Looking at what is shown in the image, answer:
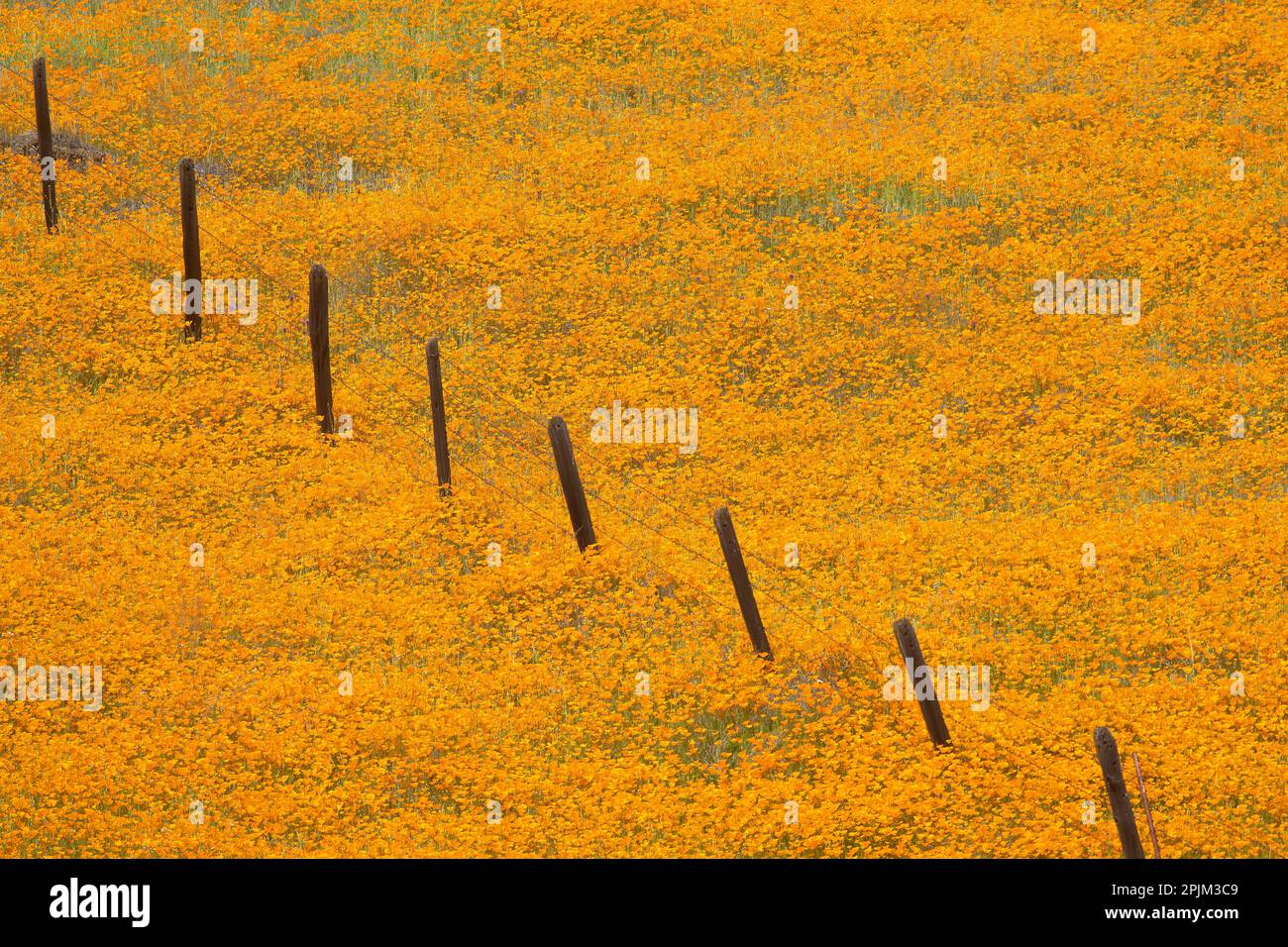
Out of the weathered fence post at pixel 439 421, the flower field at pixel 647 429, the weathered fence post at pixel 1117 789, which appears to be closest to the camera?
the weathered fence post at pixel 1117 789

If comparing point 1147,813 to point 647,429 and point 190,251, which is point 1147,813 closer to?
point 647,429

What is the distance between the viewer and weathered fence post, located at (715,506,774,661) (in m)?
17.2

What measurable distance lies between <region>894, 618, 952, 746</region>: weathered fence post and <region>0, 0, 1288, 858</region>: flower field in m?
0.28

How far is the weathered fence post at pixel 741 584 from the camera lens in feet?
56.5

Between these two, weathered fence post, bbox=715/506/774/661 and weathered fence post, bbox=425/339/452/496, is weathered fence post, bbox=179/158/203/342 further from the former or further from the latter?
weathered fence post, bbox=715/506/774/661

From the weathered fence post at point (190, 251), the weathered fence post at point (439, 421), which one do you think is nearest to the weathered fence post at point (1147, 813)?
the weathered fence post at point (439, 421)

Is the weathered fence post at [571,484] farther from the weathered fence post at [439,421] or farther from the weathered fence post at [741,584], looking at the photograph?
the weathered fence post at [741,584]

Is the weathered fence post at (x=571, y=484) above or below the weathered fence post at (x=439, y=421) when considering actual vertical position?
below

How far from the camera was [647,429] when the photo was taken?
24812 mm

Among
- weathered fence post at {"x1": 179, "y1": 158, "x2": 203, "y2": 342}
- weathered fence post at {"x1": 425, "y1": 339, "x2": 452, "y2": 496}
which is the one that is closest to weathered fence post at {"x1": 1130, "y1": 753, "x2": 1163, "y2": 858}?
weathered fence post at {"x1": 425, "y1": 339, "x2": 452, "y2": 496}

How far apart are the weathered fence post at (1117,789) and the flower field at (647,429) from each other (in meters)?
1.90

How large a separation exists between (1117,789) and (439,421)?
12358 mm

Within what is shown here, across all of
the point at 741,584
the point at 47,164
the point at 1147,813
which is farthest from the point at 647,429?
the point at 47,164

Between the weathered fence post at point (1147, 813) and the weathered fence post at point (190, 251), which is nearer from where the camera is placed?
the weathered fence post at point (1147, 813)
